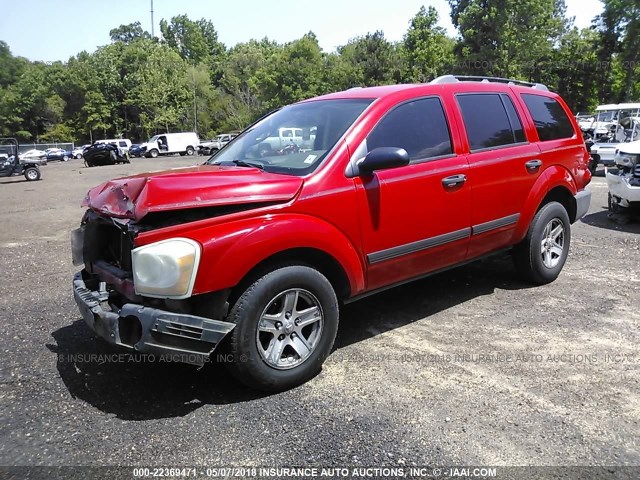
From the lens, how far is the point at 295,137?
160 inches

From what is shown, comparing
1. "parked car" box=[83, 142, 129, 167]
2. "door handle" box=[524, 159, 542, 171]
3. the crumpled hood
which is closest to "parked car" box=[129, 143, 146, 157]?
"parked car" box=[83, 142, 129, 167]

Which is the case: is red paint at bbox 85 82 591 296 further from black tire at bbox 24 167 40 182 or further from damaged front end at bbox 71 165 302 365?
black tire at bbox 24 167 40 182

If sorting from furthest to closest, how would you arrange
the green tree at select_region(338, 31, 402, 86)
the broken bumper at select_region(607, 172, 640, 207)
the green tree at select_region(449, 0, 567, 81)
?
the green tree at select_region(338, 31, 402, 86) → the green tree at select_region(449, 0, 567, 81) → the broken bumper at select_region(607, 172, 640, 207)

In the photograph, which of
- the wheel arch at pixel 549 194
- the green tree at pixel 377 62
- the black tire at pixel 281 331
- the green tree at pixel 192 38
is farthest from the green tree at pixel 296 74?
the green tree at pixel 192 38

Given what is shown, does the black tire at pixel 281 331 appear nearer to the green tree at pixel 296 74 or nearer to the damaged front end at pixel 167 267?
the damaged front end at pixel 167 267

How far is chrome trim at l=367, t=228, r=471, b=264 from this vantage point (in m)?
3.81

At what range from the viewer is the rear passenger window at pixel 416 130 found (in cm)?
392

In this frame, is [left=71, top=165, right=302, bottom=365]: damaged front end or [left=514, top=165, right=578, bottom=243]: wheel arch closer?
[left=71, top=165, right=302, bottom=365]: damaged front end

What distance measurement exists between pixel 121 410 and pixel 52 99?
7319 cm

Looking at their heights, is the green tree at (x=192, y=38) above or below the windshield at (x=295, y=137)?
above

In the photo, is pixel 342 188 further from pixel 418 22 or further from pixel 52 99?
pixel 52 99

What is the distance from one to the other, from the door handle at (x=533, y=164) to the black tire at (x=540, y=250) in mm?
450

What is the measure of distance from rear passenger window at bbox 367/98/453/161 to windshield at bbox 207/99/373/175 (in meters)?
0.23

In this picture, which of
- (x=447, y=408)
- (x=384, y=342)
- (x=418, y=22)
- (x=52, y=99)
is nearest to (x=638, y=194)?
(x=384, y=342)
